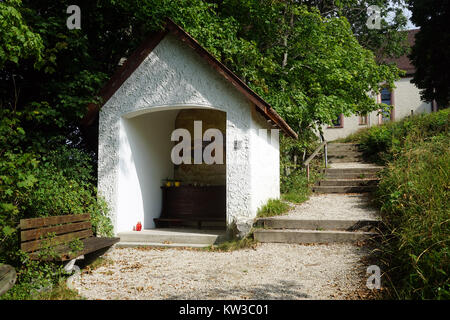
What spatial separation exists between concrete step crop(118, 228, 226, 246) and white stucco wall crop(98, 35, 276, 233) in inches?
12.2

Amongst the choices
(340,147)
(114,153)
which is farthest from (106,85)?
(340,147)

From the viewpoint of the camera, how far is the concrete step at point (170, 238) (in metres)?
7.00

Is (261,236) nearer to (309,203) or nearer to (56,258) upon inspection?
(309,203)

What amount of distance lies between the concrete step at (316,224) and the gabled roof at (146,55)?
79.3 inches

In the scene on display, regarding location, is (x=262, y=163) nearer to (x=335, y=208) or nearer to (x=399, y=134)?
(x=335, y=208)

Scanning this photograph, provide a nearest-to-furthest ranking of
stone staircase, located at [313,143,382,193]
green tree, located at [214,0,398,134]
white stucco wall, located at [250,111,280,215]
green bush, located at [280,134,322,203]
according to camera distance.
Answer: white stucco wall, located at [250,111,280,215] < green tree, located at [214,0,398,134] < green bush, located at [280,134,322,203] < stone staircase, located at [313,143,382,193]

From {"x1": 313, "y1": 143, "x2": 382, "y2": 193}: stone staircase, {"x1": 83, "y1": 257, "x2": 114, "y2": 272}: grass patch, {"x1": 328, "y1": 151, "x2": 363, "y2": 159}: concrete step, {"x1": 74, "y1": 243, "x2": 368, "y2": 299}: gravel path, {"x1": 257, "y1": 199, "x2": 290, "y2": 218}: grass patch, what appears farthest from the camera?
{"x1": 328, "y1": 151, "x2": 363, "y2": 159}: concrete step

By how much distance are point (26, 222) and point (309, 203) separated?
21.8 ft

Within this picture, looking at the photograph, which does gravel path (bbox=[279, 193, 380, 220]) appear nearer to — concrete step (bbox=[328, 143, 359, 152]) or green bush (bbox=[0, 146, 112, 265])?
green bush (bbox=[0, 146, 112, 265])

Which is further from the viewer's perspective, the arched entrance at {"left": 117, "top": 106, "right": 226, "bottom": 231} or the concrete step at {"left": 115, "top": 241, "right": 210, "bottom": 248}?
the arched entrance at {"left": 117, "top": 106, "right": 226, "bottom": 231}

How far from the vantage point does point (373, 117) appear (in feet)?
68.0

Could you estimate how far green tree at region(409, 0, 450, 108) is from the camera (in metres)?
15.1

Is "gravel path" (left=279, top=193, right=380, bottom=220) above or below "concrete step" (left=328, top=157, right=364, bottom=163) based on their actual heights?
below

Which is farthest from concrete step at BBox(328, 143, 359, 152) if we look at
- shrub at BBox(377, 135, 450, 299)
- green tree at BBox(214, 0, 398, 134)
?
shrub at BBox(377, 135, 450, 299)
